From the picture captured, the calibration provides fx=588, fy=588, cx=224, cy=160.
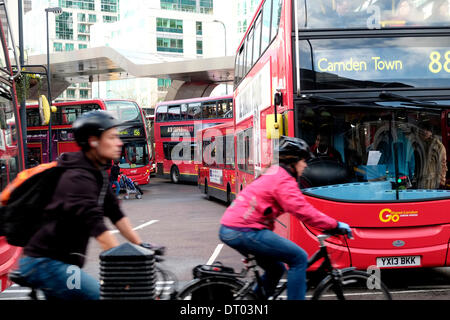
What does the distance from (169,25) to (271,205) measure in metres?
73.7

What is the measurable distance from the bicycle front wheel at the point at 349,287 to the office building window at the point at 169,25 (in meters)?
72.8

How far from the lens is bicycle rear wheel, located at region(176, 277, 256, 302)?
149 inches

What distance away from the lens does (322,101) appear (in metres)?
6.63

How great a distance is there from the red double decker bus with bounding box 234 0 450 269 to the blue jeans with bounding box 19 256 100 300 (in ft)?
12.6

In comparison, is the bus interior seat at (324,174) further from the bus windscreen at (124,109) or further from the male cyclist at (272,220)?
the bus windscreen at (124,109)

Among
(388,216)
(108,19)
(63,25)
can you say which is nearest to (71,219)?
(388,216)

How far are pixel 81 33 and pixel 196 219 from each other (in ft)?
298

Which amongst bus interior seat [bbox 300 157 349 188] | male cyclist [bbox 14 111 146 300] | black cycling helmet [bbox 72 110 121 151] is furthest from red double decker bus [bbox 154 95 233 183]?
male cyclist [bbox 14 111 146 300]

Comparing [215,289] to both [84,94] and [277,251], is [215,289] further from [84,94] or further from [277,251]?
[84,94]

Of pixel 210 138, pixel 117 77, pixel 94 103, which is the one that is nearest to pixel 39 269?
pixel 210 138

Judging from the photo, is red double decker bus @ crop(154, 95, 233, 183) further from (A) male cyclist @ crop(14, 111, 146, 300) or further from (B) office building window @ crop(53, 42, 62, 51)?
(B) office building window @ crop(53, 42, 62, 51)

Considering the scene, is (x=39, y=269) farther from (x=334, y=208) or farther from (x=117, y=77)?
(x=117, y=77)

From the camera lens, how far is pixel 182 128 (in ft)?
103
